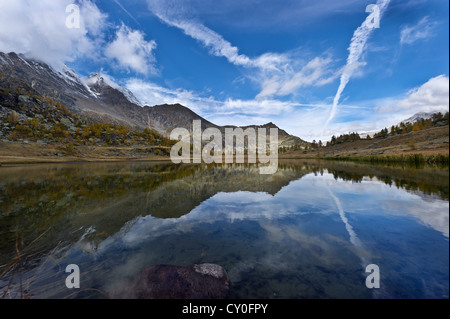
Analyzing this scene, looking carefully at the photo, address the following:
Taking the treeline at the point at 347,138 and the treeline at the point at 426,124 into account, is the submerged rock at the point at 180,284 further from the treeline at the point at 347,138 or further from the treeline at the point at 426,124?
the treeline at the point at 347,138

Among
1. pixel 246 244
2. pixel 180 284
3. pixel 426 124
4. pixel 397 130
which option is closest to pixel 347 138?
pixel 397 130

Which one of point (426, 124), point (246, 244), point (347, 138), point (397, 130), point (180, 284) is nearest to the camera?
point (180, 284)

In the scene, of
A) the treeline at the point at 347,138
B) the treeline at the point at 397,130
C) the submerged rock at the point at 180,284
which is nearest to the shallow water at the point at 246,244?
the submerged rock at the point at 180,284

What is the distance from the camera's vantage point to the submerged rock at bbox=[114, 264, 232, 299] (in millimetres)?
5203

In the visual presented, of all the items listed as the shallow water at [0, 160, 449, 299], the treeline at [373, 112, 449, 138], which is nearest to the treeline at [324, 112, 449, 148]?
the treeline at [373, 112, 449, 138]

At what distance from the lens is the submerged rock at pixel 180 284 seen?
5.20 meters

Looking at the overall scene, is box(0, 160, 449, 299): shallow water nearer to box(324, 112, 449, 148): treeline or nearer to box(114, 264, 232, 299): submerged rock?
box(114, 264, 232, 299): submerged rock

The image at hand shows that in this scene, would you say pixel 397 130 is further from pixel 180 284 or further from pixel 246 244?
pixel 180 284

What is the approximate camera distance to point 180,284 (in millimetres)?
5496

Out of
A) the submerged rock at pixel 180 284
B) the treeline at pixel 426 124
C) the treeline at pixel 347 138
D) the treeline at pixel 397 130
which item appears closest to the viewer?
the submerged rock at pixel 180 284

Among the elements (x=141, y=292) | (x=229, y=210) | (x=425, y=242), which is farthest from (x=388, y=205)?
(x=141, y=292)
